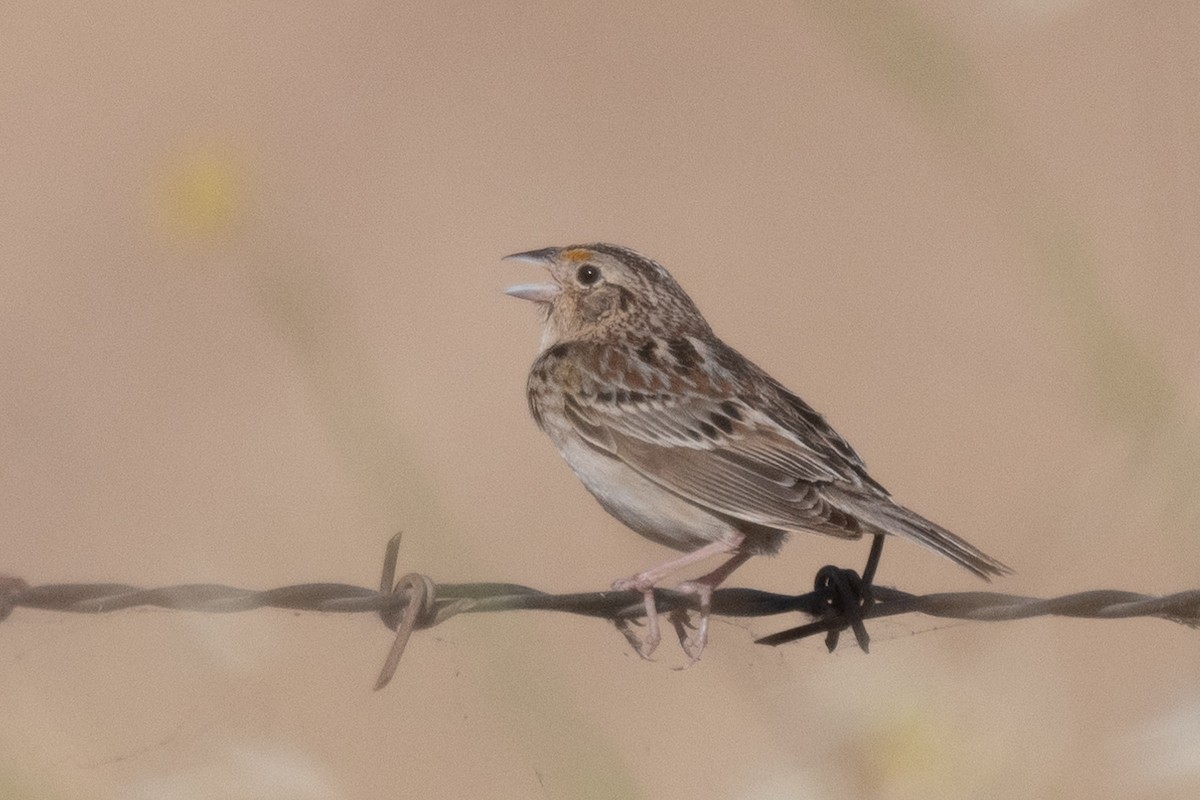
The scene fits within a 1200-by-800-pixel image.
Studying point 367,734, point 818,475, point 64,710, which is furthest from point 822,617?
point 367,734

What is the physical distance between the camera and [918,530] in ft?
16.9

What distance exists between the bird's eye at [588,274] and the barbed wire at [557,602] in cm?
216

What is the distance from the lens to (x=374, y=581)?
9.83m

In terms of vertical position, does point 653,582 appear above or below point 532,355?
above

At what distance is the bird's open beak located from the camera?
6.88m

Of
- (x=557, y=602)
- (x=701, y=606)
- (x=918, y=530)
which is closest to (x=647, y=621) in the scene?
(x=701, y=606)

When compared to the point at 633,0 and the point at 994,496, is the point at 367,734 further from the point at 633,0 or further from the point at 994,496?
the point at 633,0

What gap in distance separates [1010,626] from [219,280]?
35.1 feet

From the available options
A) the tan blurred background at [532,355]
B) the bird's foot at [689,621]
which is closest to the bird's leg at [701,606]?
the bird's foot at [689,621]

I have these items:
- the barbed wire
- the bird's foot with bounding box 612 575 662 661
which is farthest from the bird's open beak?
the barbed wire

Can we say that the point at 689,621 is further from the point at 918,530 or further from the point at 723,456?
the point at 918,530

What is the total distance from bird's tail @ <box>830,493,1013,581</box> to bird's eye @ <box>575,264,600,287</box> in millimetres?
1788

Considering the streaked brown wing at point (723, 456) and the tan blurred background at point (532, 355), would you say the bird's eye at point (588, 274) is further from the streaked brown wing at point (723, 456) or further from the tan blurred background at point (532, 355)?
the tan blurred background at point (532, 355)

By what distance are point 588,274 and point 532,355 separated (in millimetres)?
5905
